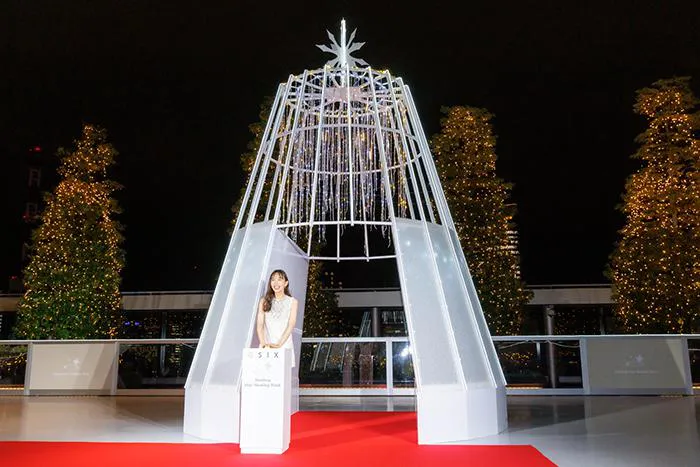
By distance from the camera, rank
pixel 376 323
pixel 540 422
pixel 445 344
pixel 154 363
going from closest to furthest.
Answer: pixel 445 344 → pixel 540 422 → pixel 154 363 → pixel 376 323

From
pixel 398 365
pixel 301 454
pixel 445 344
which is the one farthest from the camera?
pixel 398 365

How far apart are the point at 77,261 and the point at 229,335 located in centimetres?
967

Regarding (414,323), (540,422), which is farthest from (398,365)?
(414,323)

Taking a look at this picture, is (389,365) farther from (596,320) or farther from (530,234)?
(530,234)

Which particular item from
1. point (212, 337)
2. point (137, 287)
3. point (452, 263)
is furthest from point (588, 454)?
point (137, 287)

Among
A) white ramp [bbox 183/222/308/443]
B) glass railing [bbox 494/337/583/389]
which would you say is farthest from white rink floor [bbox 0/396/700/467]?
glass railing [bbox 494/337/583/389]

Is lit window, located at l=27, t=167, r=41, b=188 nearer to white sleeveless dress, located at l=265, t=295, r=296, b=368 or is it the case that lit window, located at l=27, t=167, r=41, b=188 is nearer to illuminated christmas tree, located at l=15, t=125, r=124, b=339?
illuminated christmas tree, located at l=15, t=125, r=124, b=339

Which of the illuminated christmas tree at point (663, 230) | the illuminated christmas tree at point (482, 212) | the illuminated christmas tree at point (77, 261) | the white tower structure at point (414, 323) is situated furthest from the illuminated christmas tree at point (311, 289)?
the white tower structure at point (414, 323)

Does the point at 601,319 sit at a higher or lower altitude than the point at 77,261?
lower

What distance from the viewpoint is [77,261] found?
13820 millimetres

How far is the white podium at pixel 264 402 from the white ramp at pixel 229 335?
0.52 meters

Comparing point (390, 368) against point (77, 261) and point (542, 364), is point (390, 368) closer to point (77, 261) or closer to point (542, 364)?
point (542, 364)

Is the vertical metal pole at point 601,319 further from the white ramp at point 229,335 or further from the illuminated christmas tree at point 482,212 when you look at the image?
the white ramp at point 229,335

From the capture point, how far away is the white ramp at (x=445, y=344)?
516 centimetres
